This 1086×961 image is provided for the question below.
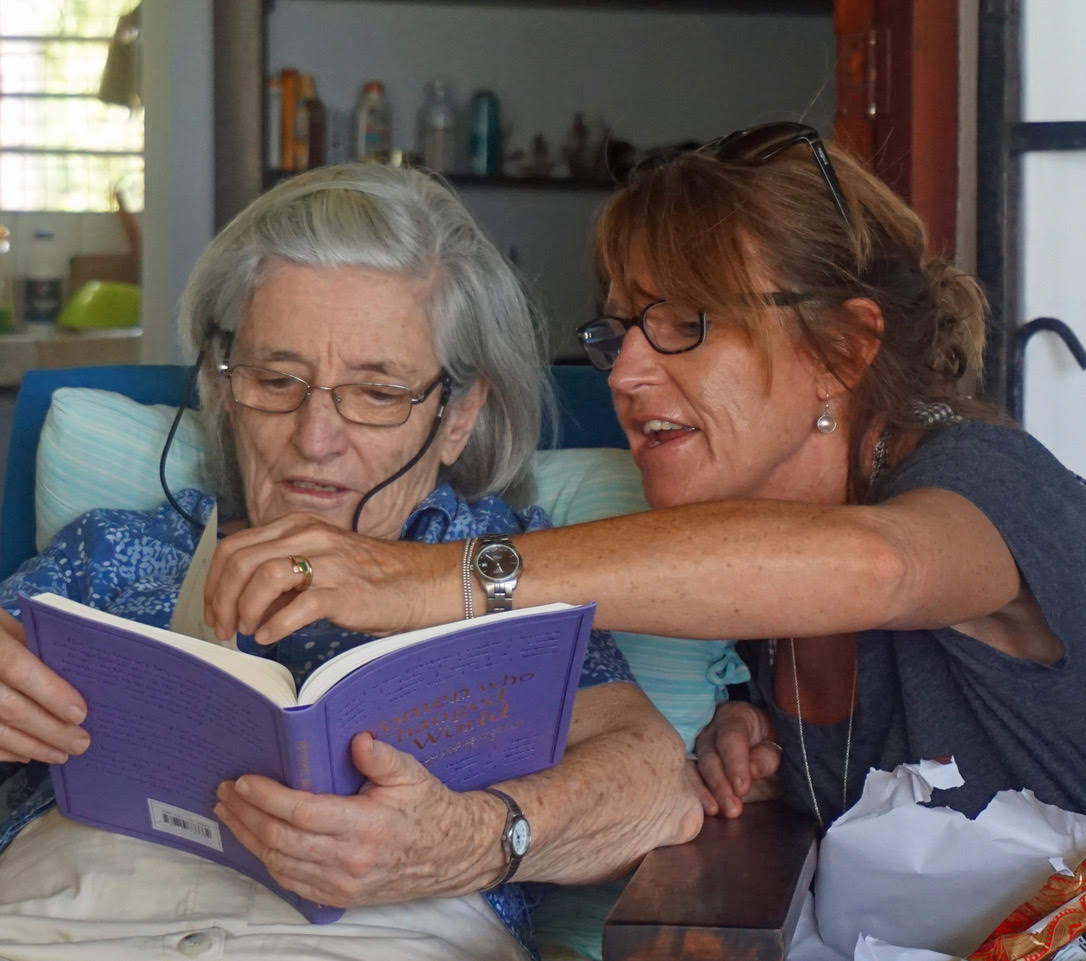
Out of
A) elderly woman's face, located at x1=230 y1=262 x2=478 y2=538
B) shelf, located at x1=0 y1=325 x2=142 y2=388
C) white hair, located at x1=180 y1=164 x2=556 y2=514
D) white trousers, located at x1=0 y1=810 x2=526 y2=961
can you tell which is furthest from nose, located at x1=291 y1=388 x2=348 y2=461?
shelf, located at x1=0 y1=325 x2=142 y2=388

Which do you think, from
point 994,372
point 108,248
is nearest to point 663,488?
point 994,372

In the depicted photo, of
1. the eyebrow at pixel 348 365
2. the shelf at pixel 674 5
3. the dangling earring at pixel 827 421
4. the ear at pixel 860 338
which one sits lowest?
the dangling earring at pixel 827 421

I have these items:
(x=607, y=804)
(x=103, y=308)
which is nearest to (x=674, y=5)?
(x=103, y=308)

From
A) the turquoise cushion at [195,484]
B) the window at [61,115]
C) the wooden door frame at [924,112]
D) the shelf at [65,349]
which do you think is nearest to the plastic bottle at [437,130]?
the shelf at [65,349]

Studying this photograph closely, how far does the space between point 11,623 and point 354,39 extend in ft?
13.3

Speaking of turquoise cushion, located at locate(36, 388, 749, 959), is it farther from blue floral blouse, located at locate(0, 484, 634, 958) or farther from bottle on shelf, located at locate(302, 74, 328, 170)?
bottle on shelf, located at locate(302, 74, 328, 170)

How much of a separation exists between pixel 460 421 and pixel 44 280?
13.5 ft

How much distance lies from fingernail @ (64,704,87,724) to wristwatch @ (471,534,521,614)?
406 millimetres

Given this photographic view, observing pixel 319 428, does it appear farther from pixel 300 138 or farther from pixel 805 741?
pixel 300 138

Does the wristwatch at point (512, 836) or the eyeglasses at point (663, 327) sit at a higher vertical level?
the eyeglasses at point (663, 327)

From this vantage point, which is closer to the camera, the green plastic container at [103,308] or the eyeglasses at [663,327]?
the eyeglasses at [663,327]

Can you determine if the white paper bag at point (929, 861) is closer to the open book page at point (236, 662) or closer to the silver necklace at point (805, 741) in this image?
the silver necklace at point (805, 741)

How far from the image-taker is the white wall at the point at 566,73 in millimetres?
4996

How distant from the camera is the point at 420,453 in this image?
5.51 feet
